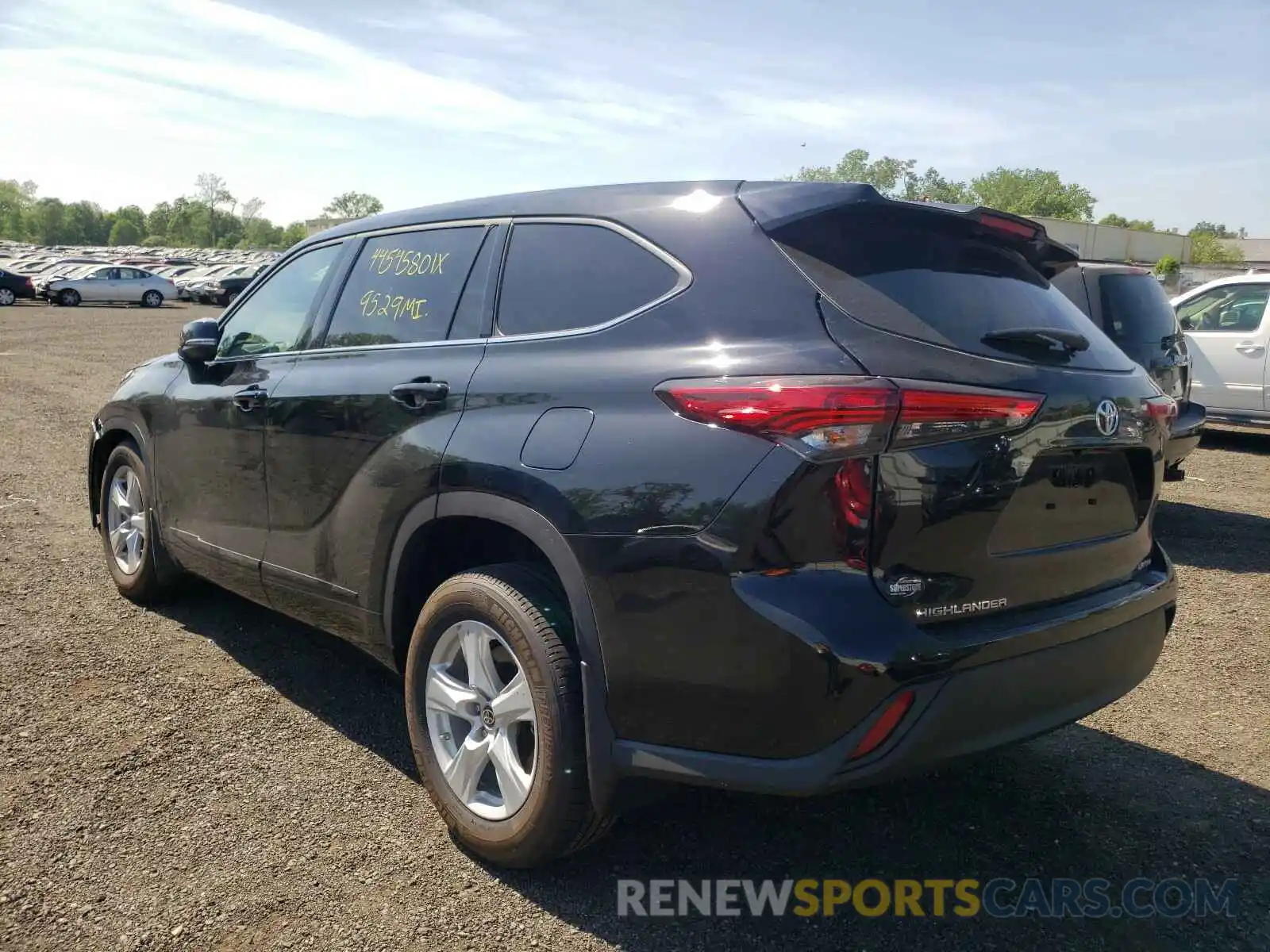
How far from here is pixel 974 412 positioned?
7.84ft

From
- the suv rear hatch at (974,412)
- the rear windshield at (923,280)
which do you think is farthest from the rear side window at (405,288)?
the rear windshield at (923,280)

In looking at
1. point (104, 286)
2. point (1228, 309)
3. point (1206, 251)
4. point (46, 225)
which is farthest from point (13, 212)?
point (1228, 309)

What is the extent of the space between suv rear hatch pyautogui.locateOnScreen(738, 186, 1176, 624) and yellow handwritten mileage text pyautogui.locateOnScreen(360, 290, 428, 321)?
128cm

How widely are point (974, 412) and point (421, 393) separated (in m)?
1.64

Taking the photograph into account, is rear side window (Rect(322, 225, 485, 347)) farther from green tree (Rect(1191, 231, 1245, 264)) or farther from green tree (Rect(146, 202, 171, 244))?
green tree (Rect(146, 202, 171, 244))

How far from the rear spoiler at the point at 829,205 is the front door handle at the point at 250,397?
2.11 meters

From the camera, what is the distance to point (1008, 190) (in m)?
124

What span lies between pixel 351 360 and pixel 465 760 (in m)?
1.48

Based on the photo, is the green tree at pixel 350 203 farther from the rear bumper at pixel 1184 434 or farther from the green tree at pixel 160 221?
the rear bumper at pixel 1184 434

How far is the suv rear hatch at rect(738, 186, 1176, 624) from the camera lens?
2.34 metres

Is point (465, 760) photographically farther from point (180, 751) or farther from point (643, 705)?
point (180, 751)

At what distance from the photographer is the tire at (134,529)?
4.81 meters

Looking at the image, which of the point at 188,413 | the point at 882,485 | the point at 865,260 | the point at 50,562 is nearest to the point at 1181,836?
the point at 882,485

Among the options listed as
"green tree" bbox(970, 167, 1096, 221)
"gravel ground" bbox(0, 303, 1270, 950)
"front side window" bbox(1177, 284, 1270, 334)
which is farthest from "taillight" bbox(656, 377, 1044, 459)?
"green tree" bbox(970, 167, 1096, 221)
